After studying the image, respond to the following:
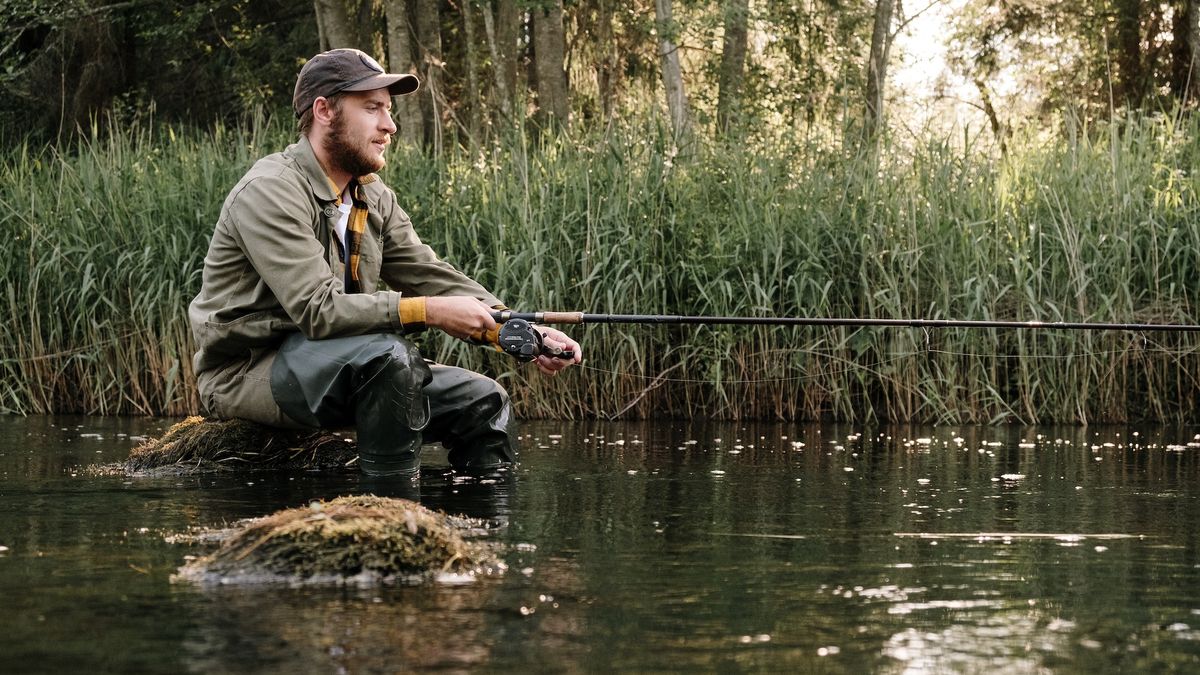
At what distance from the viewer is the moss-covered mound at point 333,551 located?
3.35 metres

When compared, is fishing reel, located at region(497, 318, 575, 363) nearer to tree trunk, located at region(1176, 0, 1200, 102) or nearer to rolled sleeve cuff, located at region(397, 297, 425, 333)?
rolled sleeve cuff, located at region(397, 297, 425, 333)

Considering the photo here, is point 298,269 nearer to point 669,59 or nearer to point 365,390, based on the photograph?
point 365,390

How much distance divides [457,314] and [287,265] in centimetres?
57

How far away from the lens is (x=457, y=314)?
16.7 ft

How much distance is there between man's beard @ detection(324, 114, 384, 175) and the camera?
529 centimetres

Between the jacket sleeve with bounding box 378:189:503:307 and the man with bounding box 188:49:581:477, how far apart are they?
0.07 m

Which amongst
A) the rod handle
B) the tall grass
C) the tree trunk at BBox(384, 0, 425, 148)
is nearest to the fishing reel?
the rod handle

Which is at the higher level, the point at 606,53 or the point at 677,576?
the point at 606,53

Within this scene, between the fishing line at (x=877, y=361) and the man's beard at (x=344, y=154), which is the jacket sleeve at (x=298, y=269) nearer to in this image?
the man's beard at (x=344, y=154)

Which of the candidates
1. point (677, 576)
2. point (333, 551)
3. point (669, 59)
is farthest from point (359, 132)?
point (669, 59)

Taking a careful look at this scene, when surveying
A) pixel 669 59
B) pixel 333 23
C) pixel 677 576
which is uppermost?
pixel 333 23

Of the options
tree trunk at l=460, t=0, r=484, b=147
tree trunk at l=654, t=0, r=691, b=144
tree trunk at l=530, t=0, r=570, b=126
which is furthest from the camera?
tree trunk at l=460, t=0, r=484, b=147

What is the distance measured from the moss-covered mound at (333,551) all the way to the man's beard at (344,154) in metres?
2.06

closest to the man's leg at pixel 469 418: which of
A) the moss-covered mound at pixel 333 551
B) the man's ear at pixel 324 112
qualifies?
the man's ear at pixel 324 112
